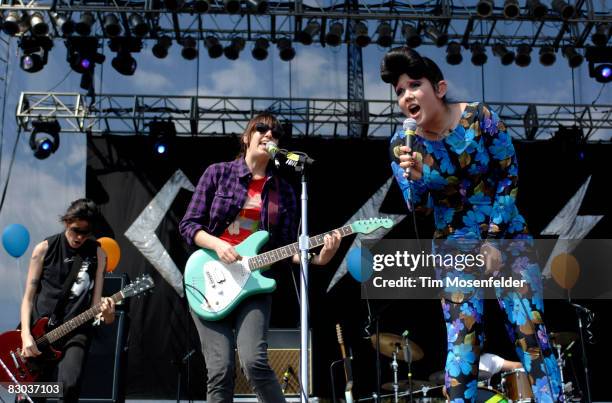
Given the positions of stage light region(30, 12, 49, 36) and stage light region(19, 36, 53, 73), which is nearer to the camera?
stage light region(30, 12, 49, 36)

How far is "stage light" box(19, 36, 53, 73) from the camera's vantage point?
9188 millimetres

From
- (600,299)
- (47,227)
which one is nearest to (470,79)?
(600,299)

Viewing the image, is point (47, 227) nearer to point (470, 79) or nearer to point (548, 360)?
point (470, 79)

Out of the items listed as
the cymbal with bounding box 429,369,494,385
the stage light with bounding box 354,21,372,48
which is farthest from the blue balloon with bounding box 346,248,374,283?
the stage light with bounding box 354,21,372,48

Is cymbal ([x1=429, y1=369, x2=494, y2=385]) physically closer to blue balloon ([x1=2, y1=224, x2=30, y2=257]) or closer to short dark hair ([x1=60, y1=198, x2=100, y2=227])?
short dark hair ([x1=60, y1=198, x2=100, y2=227])

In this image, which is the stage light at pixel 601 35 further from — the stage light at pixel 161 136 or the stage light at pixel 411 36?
the stage light at pixel 161 136

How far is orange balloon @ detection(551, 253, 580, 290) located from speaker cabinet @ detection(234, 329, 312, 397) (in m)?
3.48

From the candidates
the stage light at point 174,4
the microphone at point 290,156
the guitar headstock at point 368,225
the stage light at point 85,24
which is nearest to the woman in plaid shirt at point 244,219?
the microphone at point 290,156

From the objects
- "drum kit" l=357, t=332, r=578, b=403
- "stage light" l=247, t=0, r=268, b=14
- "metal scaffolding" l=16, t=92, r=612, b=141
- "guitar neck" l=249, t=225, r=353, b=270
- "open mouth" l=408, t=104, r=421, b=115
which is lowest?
"drum kit" l=357, t=332, r=578, b=403

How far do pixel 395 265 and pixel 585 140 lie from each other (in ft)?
16.5

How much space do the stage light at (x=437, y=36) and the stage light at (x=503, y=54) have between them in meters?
0.87

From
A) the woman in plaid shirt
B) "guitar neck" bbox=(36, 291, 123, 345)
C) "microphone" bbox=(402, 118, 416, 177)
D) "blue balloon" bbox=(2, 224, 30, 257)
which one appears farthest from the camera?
"blue balloon" bbox=(2, 224, 30, 257)

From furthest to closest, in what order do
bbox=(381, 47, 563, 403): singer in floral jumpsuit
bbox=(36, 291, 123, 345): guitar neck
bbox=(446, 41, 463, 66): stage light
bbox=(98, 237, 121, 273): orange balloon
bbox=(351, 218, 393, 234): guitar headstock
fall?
bbox=(446, 41, 463, 66): stage light
bbox=(98, 237, 121, 273): orange balloon
bbox=(36, 291, 123, 345): guitar neck
bbox=(351, 218, 393, 234): guitar headstock
bbox=(381, 47, 563, 403): singer in floral jumpsuit

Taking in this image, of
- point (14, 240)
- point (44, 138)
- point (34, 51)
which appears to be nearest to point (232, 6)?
point (34, 51)
